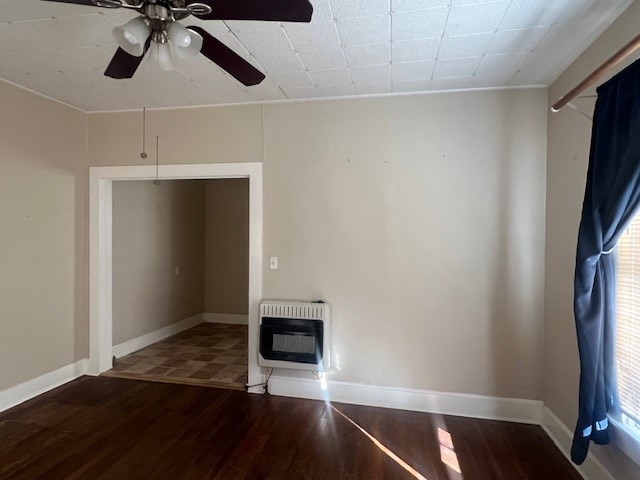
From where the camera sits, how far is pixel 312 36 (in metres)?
1.95

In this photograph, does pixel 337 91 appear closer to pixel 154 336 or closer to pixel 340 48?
pixel 340 48

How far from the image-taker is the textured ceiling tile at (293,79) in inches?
96.2

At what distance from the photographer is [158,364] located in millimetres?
3578

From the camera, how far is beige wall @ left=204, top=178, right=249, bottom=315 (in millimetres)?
5242

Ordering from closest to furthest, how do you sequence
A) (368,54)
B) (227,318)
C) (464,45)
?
(464,45) < (368,54) < (227,318)

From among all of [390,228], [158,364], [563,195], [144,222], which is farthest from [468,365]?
[144,222]

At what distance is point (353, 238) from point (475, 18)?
1.66 meters

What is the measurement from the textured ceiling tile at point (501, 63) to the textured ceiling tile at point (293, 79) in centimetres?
121

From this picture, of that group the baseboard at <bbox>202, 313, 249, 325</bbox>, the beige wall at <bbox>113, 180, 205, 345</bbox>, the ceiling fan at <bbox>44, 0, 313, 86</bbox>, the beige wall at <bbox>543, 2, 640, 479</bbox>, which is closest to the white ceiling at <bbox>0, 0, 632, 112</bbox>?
the beige wall at <bbox>543, 2, 640, 479</bbox>

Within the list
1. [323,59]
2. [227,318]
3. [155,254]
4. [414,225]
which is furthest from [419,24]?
[227,318]

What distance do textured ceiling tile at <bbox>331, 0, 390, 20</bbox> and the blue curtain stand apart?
3.81 ft

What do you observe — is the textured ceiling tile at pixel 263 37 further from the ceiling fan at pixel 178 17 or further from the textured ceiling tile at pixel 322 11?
the ceiling fan at pixel 178 17

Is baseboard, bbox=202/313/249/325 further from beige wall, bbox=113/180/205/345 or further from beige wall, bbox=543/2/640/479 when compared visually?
beige wall, bbox=543/2/640/479

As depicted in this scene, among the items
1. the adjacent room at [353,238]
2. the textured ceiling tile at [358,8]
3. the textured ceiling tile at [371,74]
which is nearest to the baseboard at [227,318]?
the adjacent room at [353,238]
